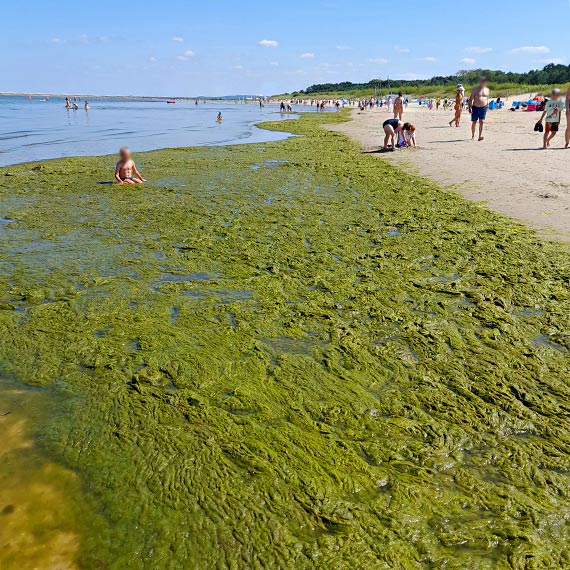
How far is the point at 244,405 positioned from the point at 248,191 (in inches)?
307

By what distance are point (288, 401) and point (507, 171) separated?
32.6 ft

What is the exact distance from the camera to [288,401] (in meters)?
3.21

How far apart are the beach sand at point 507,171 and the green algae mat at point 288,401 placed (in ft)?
4.07

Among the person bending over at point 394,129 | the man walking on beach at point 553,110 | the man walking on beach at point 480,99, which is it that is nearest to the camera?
the man walking on beach at point 553,110

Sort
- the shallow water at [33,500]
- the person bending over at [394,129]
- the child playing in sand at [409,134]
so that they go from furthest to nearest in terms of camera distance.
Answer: the child playing in sand at [409,134]
the person bending over at [394,129]
the shallow water at [33,500]

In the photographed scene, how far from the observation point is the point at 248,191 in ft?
33.9

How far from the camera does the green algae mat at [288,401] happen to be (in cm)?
216

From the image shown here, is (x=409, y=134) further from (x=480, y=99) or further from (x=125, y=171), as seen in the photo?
(x=125, y=171)

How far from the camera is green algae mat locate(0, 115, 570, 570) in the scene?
2158 millimetres

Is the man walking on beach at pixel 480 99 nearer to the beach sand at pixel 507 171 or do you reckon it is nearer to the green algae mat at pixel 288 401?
the beach sand at pixel 507 171

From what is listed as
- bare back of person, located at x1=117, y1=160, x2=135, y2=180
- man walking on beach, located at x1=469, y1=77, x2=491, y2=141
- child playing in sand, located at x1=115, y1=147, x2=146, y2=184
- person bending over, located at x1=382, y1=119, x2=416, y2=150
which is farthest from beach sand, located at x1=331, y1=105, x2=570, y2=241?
bare back of person, located at x1=117, y1=160, x2=135, y2=180

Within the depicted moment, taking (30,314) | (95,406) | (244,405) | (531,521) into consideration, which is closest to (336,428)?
(244,405)

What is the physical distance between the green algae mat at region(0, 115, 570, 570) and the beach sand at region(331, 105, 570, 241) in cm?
124

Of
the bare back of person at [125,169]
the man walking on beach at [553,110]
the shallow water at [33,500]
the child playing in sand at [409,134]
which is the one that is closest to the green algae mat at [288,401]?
the shallow water at [33,500]
